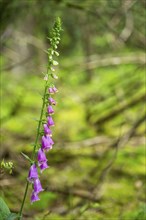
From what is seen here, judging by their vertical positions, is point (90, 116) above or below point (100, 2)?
below

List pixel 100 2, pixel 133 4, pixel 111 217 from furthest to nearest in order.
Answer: pixel 100 2 → pixel 133 4 → pixel 111 217

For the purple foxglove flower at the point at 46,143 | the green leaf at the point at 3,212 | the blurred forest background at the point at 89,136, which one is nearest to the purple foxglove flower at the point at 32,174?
the purple foxglove flower at the point at 46,143

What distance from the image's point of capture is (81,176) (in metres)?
4.65

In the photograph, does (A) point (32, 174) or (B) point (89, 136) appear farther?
(B) point (89, 136)

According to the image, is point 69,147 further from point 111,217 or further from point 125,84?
point 125,84

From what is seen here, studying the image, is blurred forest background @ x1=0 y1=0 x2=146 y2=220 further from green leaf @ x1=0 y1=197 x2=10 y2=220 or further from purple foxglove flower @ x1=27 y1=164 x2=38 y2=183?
purple foxglove flower @ x1=27 y1=164 x2=38 y2=183

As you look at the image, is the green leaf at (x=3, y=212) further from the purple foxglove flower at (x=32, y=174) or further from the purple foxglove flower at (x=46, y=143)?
the purple foxglove flower at (x=46, y=143)

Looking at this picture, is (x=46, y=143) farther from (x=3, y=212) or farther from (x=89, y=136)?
(x=89, y=136)

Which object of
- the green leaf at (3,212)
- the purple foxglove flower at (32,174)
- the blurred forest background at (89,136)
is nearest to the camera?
the purple foxglove flower at (32,174)

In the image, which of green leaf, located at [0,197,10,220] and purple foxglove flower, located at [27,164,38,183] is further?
green leaf, located at [0,197,10,220]

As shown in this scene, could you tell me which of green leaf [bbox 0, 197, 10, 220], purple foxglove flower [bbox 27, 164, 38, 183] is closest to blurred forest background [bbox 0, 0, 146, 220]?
green leaf [bbox 0, 197, 10, 220]

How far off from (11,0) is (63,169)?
199 cm

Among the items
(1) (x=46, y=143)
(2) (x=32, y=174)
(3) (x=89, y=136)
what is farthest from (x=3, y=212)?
(3) (x=89, y=136)

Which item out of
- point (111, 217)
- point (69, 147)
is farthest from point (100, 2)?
point (111, 217)
